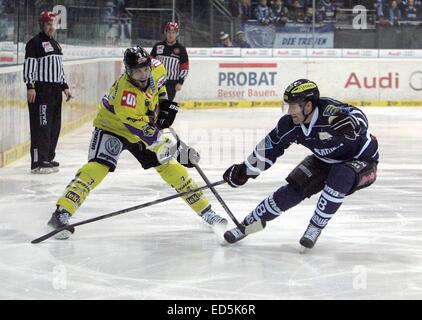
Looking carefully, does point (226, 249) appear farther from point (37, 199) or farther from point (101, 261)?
point (37, 199)

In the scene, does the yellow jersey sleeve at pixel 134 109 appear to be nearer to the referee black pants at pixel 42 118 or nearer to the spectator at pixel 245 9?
the referee black pants at pixel 42 118

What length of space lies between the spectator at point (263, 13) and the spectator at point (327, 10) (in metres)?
0.82

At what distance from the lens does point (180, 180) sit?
5.54 meters

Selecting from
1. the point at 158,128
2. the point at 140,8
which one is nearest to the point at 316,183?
the point at 158,128

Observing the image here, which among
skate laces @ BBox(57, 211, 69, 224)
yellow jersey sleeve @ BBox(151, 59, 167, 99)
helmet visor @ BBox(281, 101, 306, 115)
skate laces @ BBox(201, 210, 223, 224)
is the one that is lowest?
skate laces @ BBox(201, 210, 223, 224)

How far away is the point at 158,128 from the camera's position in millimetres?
5438

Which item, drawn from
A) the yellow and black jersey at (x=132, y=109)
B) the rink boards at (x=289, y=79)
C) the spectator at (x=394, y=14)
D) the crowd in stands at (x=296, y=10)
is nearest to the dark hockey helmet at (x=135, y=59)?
the yellow and black jersey at (x=132, y=109)

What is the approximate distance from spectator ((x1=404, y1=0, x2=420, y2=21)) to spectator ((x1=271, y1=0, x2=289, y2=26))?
78.7 inches

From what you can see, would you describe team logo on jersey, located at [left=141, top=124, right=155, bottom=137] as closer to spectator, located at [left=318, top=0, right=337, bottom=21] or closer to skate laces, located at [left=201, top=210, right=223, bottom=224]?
skate laces, located at [left=201, top=210, right=223, bottom=224]

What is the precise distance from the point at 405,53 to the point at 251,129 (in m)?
4.79

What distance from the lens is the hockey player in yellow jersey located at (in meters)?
5.18

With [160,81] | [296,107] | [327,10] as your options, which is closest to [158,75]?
[160,81]

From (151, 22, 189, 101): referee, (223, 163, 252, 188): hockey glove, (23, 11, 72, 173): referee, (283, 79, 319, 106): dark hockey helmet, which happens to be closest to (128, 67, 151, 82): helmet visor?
(223, 163, 252, 188): hockey glove

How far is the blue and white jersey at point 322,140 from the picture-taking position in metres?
4.81
